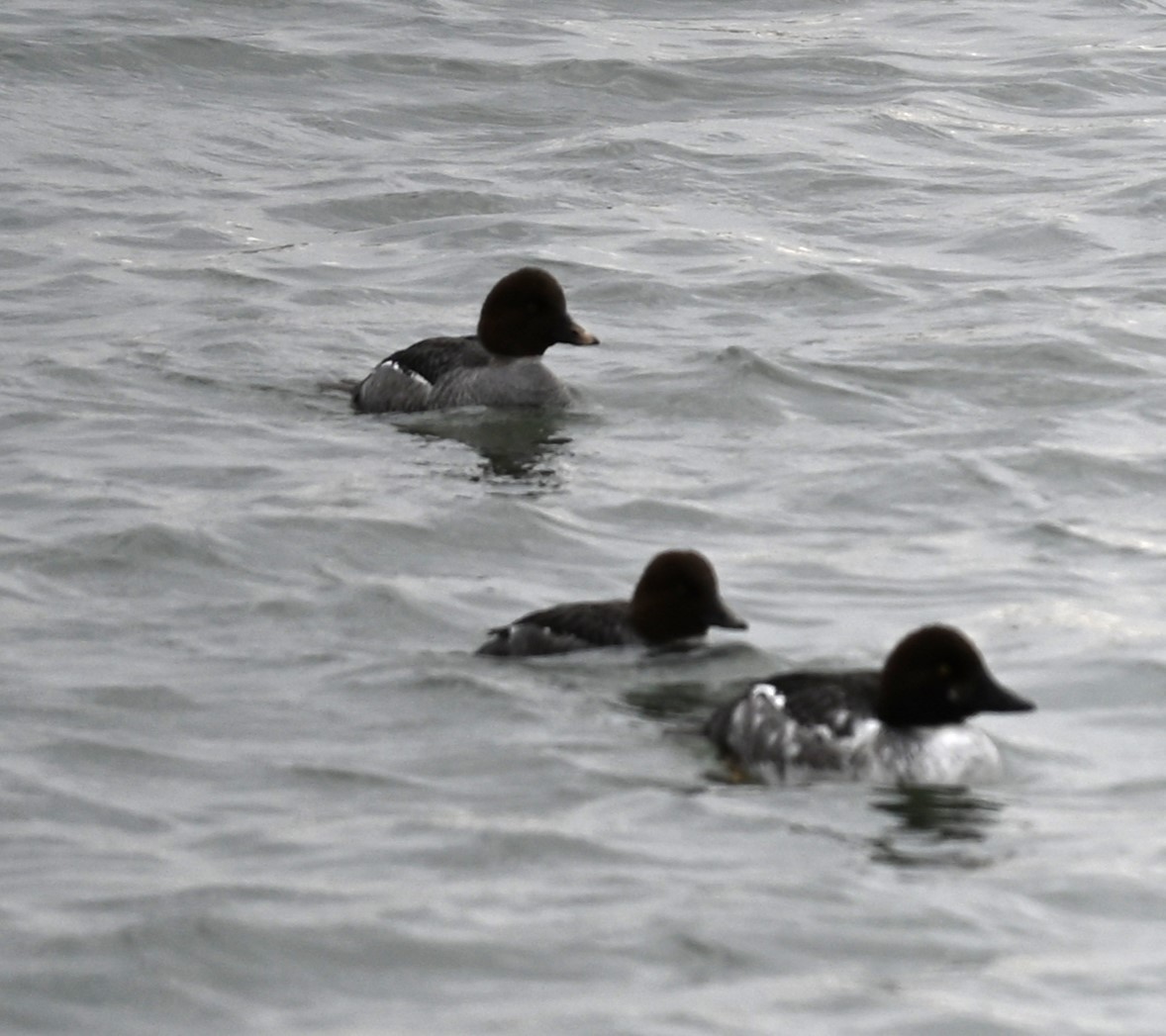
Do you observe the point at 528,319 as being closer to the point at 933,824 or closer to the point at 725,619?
the point at 725,619

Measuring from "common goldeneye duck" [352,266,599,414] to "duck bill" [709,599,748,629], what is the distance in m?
4.58

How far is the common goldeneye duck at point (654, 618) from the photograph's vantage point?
10.8 m

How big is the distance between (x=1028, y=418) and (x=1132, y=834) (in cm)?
604

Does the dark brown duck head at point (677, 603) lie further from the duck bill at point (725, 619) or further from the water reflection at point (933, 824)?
the water reflection at point (933, 824)

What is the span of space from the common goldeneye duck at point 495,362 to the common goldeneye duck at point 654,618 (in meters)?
4.41

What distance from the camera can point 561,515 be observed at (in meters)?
13.3

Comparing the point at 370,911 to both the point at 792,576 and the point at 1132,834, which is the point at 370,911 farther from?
the point at 792,576

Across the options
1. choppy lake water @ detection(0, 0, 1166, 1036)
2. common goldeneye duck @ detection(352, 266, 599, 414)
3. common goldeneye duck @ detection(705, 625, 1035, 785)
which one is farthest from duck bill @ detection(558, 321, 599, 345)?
common goldeneye duck @ detection(705, 625, 1035, 785)

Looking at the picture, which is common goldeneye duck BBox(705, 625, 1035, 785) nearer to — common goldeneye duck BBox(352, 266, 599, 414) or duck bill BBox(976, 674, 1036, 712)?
duck bill BBox(976, 674, 1036, 712)

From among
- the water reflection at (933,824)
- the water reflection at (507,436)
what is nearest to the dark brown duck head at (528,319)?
the water reflection at (507,436)

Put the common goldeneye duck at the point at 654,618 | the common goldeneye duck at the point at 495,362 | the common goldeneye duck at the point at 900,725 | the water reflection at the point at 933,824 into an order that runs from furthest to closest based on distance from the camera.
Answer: the common goldeneye duck at the point at 495,362, the common goldeneye duck at the point at 654,618, the common goldeneye duck at the point at 900,725, the water reflection at the point at 933,824

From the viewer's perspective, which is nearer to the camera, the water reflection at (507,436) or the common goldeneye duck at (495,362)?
the water reflection at (507,436)

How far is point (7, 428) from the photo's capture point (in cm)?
1453

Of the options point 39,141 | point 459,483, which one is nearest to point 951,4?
point 39,141
